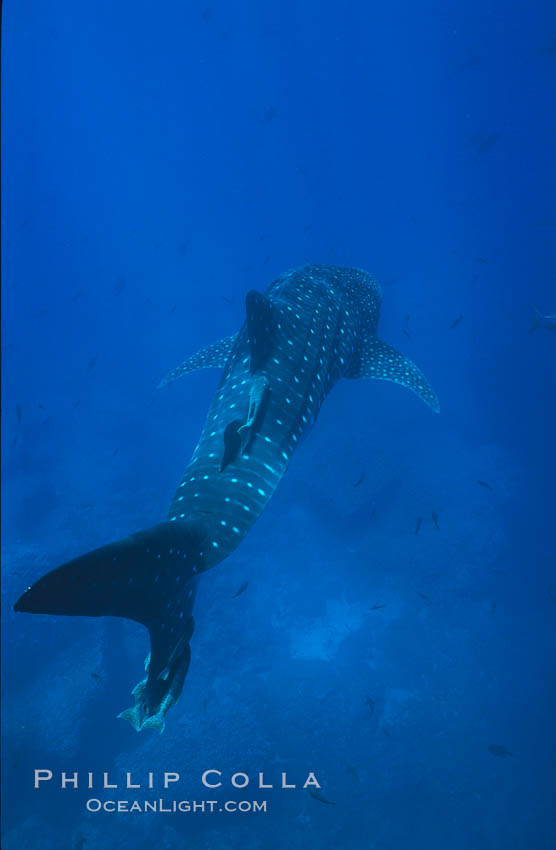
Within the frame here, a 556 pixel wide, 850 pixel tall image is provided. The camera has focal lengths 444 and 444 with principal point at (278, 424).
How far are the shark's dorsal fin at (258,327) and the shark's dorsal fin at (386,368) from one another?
109 inches

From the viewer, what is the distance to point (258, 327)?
5.00 m

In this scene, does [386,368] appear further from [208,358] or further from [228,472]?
[228,472]

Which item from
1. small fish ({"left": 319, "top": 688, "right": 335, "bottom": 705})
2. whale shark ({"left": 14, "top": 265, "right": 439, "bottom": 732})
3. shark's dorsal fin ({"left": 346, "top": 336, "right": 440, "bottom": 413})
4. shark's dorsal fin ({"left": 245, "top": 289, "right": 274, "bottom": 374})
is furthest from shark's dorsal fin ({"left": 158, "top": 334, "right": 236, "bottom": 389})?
small fish ({"left": 319, "top": 688, "right": 335, "bottom": 705})

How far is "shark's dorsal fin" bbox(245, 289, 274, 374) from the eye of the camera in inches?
194

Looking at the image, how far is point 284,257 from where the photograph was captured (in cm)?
3562

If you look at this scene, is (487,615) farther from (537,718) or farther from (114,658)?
(114,658)

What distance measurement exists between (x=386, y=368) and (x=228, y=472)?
4541 mm

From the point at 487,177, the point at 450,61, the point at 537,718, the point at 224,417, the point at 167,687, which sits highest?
the point at 450,61

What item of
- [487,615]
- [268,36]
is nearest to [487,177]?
[268,36]

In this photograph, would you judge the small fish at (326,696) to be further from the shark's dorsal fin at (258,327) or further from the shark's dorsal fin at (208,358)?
the shark's dorsal fin at (258,327)

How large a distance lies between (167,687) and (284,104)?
87.6 metres

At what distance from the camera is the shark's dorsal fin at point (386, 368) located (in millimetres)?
7531

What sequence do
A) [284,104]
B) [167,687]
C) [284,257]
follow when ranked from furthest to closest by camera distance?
1. [284,104]
2. [284,257]
3. [167,687]

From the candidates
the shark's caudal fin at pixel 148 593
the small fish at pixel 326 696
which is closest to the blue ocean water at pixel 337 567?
the small fish at pixel 326 696
